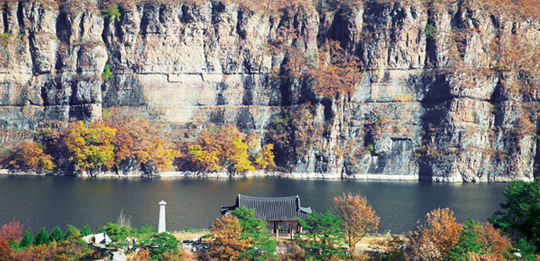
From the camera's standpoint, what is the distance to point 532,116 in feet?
411

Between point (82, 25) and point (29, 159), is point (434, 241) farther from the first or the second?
point (82, 25)

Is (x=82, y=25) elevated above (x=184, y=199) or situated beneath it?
elevated above

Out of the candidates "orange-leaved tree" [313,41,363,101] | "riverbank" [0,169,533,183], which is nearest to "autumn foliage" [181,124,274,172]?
"riverbank" [0,169,533,183]

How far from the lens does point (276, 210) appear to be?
48406 millimetres

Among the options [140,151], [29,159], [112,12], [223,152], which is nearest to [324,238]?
[140,151]

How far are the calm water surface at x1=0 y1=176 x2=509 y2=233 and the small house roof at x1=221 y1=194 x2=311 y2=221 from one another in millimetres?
10118

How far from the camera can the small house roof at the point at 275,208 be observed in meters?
47.5

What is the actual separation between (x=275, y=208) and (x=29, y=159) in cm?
8702

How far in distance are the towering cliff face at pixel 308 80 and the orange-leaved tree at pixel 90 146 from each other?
36.6 ft

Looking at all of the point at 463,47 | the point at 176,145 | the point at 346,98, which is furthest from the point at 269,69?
the point at 463,47

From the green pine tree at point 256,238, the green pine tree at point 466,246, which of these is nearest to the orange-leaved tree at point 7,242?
the green pine tree at point 256,238

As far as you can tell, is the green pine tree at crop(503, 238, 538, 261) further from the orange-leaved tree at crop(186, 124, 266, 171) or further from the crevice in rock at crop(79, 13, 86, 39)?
the crevice in rock at crop(79, 13, 86, 39)

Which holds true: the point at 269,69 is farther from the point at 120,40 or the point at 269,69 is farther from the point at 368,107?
the point at 120,40

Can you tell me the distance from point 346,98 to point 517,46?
1597 inches
